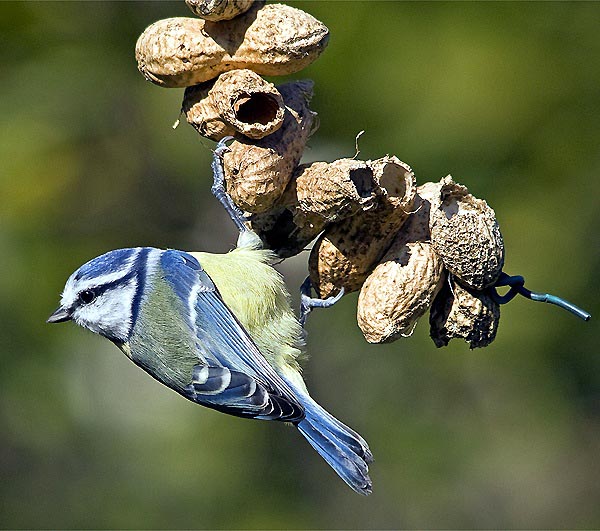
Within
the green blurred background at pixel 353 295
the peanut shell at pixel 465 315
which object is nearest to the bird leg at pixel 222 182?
the peanut shell at pixel 465 315

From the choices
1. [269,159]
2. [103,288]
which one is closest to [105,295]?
[103,288]

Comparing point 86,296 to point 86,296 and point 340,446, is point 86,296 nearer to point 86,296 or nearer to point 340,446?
point 86,296

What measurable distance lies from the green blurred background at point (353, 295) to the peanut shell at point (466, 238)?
1313mm

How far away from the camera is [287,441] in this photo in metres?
4.45

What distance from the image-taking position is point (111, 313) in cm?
245

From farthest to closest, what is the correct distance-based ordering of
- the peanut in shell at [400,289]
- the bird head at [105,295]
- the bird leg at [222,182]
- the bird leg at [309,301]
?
1. the bird head at [105,295]
2. the bird leg at [309,301]
3. the bird leg at [222,182]
4. the peanut in shell at [400,289]

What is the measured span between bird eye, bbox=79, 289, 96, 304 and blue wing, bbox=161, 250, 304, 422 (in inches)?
7.9

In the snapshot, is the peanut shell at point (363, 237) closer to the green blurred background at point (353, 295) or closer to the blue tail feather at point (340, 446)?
the blue tail feather at point (340, 446)

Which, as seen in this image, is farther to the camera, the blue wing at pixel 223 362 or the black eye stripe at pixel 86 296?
the black eye stripe at pixel 86 296

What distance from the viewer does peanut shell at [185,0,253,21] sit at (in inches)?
75.8

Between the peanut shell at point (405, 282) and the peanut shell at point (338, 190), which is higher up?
the peanut shell at point (338, 190)

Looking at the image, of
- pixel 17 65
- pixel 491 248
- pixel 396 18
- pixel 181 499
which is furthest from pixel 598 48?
pixel 181 499

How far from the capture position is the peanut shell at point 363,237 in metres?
1.97

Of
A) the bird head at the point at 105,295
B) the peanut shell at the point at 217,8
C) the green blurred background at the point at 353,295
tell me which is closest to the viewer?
the peanut shell at the point at 217,8
